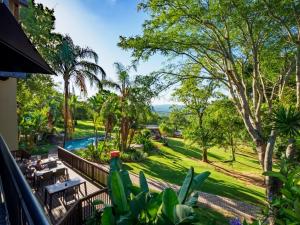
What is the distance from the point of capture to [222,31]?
479 inches

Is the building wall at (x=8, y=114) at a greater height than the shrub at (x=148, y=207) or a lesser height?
greater

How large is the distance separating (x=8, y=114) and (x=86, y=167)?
4.96 meters

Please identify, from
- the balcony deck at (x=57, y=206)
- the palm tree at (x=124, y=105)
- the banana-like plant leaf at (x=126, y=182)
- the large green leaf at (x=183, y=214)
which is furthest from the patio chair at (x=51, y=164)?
the large green leaf at (x=183, y=214)

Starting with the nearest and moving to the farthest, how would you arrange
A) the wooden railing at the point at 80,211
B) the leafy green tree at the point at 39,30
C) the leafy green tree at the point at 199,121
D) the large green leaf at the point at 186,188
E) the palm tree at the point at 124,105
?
1. the large green leaf at the point at 186,188
2. the wooden railing at the point at 80,211
3. the leafy green tree at the point at 39,30
4. the palm tree at the point at 124,105
5. the leafy green tree at the point at 199,121

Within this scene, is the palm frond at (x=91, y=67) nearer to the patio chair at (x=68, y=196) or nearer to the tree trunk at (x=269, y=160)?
the patio chair at (x=68, y=196)

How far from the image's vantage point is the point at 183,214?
294cm

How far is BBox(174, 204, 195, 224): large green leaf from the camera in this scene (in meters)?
2.90

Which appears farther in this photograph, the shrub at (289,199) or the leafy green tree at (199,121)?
the leafy green tree at (199,121)

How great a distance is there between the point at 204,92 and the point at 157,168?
7.32m

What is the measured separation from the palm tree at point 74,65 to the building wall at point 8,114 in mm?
10887

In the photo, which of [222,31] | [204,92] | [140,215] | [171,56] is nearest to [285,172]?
[140,215]

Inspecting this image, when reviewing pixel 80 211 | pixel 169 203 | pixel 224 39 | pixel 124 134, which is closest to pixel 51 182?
pixel 80 211

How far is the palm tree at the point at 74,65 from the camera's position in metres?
20.0

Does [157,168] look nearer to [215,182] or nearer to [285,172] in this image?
[215,182]
